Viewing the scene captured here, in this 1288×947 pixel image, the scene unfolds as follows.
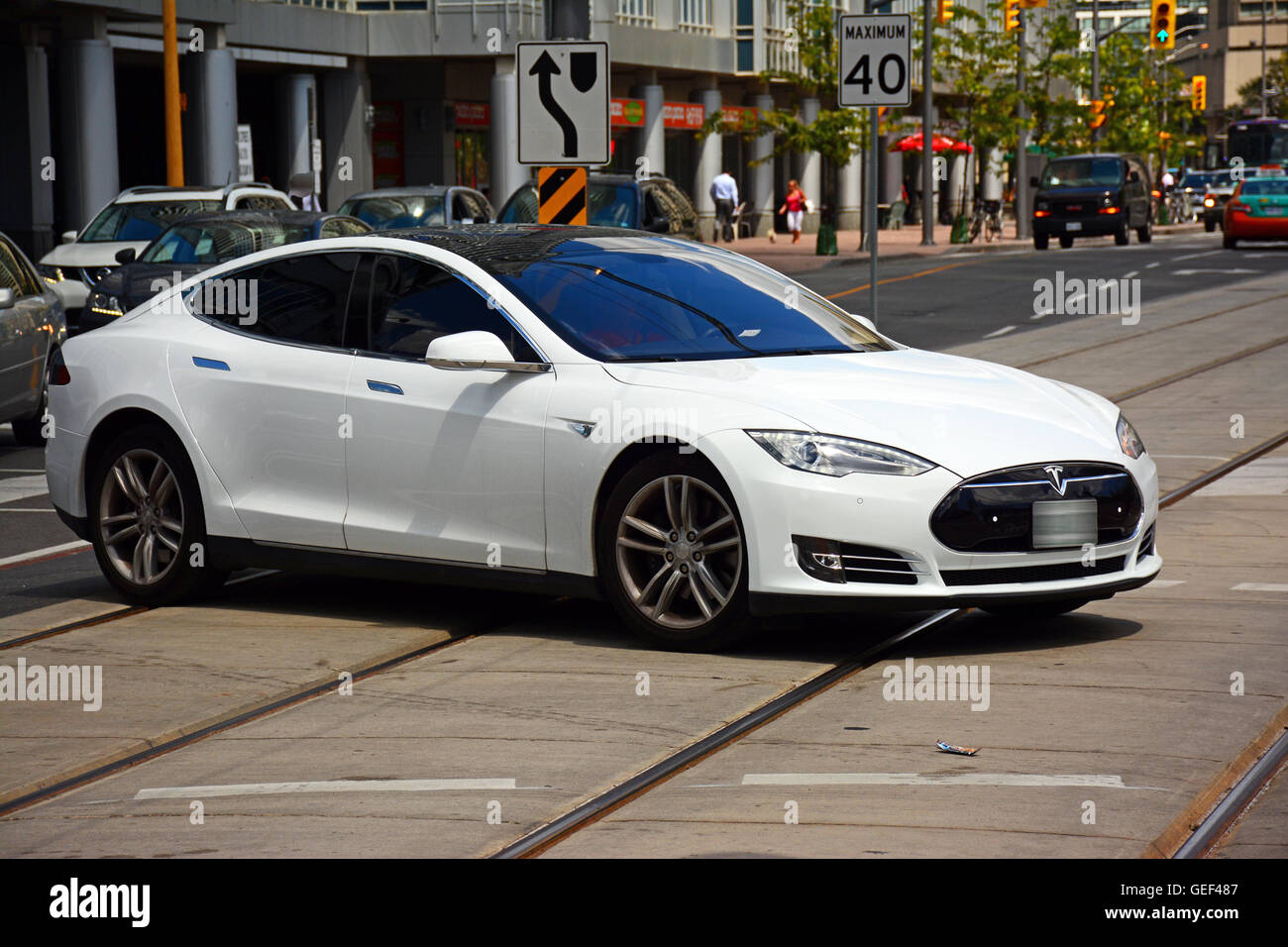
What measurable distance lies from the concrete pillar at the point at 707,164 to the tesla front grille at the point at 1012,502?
51998 mm

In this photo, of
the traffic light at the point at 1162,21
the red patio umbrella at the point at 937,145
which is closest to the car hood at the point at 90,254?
the red patio umbrella at the point at 937,145

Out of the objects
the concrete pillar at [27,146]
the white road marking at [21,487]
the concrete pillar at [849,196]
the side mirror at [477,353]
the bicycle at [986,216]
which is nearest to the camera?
the side mirror at [477,353]

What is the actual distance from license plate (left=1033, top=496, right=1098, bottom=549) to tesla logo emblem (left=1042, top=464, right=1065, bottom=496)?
5 cm

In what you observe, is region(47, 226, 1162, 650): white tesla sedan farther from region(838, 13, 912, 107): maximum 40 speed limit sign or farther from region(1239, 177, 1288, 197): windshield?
region(1239, 177, 1288, 197): windshield

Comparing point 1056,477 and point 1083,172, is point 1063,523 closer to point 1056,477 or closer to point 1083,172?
point 1056,477

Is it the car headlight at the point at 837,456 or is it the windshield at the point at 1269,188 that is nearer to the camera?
the car headlight at the point at 837,456

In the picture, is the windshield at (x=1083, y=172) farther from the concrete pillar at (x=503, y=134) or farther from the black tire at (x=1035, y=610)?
Answer: the black tire at (x=1035, y=610)

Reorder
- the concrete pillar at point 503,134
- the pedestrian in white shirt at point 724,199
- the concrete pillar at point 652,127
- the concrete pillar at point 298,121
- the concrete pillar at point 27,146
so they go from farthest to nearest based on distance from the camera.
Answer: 1. the concrete pillar at point 652,127
2. the pedestrian in white shirt at point 724,199
3. the concrete pillar at point 503,134
4. the concrete pillar at point 298,121
5. the concrete pillar at point 27,146

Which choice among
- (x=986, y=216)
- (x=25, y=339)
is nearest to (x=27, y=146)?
(x=25, y=339)

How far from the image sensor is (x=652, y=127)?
2194 inches

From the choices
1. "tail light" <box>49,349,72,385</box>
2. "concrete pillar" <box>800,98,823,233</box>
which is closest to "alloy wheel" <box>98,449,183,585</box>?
"tail light" <box>49,349,72,385</box>

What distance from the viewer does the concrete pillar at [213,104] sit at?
1532 inches
